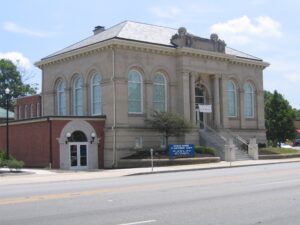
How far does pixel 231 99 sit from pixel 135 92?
12412 mm

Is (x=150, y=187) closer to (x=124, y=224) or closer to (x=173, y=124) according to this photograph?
(x=124, y=224)

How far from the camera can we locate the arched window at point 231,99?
4972cm

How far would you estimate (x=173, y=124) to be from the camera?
39156 millimetres

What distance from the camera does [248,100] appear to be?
52.0m

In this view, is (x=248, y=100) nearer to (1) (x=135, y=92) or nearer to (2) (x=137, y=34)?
(2) (x=137, y=34)

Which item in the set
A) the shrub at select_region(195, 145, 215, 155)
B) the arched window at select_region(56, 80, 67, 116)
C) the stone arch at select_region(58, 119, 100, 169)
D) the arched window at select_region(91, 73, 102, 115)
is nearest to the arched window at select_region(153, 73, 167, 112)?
the arched window at select_region(91, 73, 102, 115)

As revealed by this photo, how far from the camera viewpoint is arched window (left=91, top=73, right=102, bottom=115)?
4234 centimetres

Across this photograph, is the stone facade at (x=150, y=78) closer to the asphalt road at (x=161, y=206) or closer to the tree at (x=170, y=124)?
the tree at (x=170, y=124)

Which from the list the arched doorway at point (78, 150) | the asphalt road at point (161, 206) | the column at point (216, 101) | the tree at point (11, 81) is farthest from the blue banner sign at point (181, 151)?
the tree at point (11, 81)

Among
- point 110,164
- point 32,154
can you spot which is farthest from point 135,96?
point 32,154

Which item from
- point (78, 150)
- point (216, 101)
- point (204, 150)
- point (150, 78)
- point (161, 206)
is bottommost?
point (161, 206)

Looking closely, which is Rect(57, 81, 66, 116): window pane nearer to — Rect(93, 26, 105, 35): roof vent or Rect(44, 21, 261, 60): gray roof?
Rect(44, 21, 261, 60): gray roof

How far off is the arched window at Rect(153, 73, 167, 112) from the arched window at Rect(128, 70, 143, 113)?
1566 millimetres

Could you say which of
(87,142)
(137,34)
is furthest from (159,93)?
(87,142)
